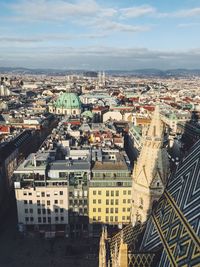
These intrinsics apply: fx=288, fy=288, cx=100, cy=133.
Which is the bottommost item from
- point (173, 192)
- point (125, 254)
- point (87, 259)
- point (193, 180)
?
point (87, 259)

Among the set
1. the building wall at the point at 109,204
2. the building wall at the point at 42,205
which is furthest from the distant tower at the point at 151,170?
the building wall at the point at 42,205

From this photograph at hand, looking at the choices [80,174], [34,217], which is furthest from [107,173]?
[34,217]

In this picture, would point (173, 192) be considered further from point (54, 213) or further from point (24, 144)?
point (24, 144)

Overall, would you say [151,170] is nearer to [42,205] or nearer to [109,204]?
[109,204]

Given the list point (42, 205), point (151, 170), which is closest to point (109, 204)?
point (42, 205)

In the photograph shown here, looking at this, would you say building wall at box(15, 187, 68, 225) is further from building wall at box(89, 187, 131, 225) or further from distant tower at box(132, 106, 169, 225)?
distant tower at box(132, 106, 169, 225)

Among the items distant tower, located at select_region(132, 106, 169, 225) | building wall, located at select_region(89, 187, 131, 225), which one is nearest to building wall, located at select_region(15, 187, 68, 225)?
building wall, located at select_region(89, 187, 131, 225)

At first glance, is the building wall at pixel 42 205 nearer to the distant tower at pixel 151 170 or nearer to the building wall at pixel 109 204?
the building wall at pixel 109 204
